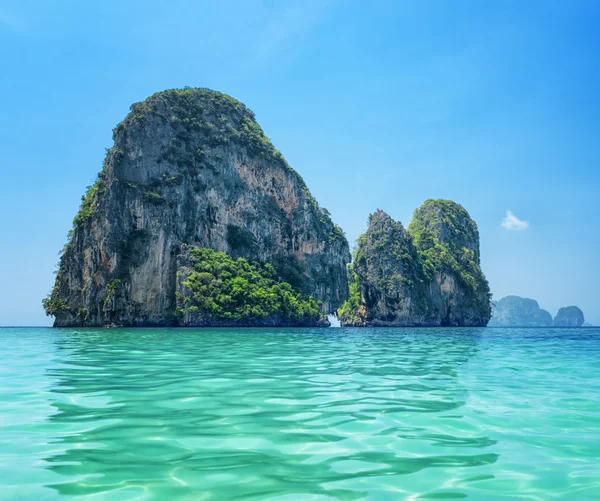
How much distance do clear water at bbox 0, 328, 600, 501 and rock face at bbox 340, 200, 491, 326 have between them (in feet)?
259

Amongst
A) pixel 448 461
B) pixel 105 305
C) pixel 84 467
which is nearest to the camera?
pixel 84 467

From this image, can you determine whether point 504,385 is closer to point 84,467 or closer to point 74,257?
point 84,467

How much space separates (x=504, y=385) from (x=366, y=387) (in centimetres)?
256

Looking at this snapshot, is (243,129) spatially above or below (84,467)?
above

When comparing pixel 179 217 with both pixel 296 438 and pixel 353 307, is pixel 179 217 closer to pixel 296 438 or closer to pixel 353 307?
pixel 353 307

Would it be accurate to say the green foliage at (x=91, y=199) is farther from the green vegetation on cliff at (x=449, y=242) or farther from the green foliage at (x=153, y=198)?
the green vegetation on cliff at (x=449, y=242)

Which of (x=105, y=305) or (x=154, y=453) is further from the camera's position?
(x=105, y=305)

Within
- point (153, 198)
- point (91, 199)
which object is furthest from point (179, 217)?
point (91, 199)

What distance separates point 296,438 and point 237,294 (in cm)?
6007

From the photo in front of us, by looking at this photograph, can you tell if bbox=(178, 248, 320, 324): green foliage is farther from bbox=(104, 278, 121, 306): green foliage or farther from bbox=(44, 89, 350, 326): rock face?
bbox=(104, 278, 121, 306): green foliage

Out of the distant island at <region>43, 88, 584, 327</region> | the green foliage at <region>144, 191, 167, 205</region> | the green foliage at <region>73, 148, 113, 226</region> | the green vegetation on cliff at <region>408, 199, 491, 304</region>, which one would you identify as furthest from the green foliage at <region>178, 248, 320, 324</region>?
the green vegetation on cliff at <region>408, 199, 491, 304</region>

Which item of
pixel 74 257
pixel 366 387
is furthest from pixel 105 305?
pixel 366 387

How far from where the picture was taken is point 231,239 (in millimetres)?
71562

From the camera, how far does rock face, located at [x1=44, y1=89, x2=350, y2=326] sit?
5938 centimetres
